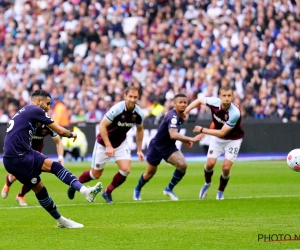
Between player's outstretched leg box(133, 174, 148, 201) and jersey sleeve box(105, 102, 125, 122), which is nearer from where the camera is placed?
jersey sleeve box(105, 102, 125, 122)

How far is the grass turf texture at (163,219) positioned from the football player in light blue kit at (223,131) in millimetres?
494

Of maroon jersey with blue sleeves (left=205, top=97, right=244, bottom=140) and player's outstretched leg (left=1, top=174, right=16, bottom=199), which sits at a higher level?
maroon jersey with blue sleeves (left=205, top=97, right=244, bottom=140)

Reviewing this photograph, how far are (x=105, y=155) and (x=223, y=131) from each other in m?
2.20

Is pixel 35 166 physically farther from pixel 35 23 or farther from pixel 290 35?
pixel 35 23

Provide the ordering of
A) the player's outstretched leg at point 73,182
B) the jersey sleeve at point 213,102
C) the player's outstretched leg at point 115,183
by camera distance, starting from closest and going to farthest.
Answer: the player's outstretched leg at point 73,182, the player's outstretched leg at point 115,183, the jersey sleeve at point 213,102

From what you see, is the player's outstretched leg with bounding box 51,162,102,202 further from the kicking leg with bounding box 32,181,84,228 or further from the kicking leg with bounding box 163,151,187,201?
the kicking leg with bounding box 163,151,187,201

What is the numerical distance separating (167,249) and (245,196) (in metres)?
7.15

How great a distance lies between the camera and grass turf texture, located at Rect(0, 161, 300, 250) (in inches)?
365

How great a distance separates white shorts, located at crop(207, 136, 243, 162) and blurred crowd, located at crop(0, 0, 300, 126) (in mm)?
11554

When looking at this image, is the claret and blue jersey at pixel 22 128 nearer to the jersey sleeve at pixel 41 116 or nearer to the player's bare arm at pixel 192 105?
the jersey sleeve at pixel 41 116

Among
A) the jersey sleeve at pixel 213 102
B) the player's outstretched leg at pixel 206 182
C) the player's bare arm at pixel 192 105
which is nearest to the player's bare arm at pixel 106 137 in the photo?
the player's bare arm at pixel 192 105

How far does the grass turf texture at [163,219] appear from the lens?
30.4ft

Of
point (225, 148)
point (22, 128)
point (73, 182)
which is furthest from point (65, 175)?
point (225, 148)

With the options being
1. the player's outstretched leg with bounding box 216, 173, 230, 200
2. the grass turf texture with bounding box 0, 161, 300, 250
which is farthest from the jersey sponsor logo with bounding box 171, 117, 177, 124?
the grass turf texture with bounding box 0, 161, 300, 250
